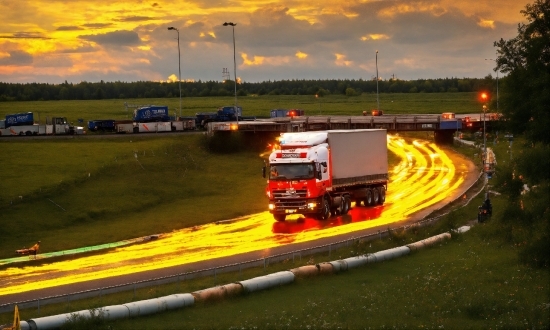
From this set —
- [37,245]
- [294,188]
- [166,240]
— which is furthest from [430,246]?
[37,245]

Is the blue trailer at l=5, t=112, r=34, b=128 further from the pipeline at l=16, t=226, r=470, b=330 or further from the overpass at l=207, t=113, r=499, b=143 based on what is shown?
the pipeline at l=16, t=226, r=470, b=330

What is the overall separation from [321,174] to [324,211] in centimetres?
271

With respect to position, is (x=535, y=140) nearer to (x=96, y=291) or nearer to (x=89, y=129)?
(x=96, y=291)

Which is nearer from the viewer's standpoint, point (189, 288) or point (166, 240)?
point (189, 288)

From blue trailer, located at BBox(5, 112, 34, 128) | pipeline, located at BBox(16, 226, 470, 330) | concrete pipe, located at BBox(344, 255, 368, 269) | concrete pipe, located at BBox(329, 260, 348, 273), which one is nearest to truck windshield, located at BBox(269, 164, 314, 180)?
pipeline, located at BBox(16, 226, 470, 330)

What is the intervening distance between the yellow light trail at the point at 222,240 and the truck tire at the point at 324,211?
1.85 ft

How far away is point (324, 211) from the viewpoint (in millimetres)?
60938

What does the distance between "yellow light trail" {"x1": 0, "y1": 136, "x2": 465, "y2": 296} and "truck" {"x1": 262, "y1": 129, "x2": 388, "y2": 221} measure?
1120 mm

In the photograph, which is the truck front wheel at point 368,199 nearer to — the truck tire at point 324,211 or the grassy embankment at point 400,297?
the truck tire at point 324,211

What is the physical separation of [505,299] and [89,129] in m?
92.7

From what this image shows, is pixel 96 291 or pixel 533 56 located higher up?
pixel 533 56

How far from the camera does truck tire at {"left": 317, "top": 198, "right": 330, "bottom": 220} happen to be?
60.6 m

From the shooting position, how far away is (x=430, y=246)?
4731cm

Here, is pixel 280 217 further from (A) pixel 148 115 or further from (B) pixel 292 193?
(A) pixel 148 115
